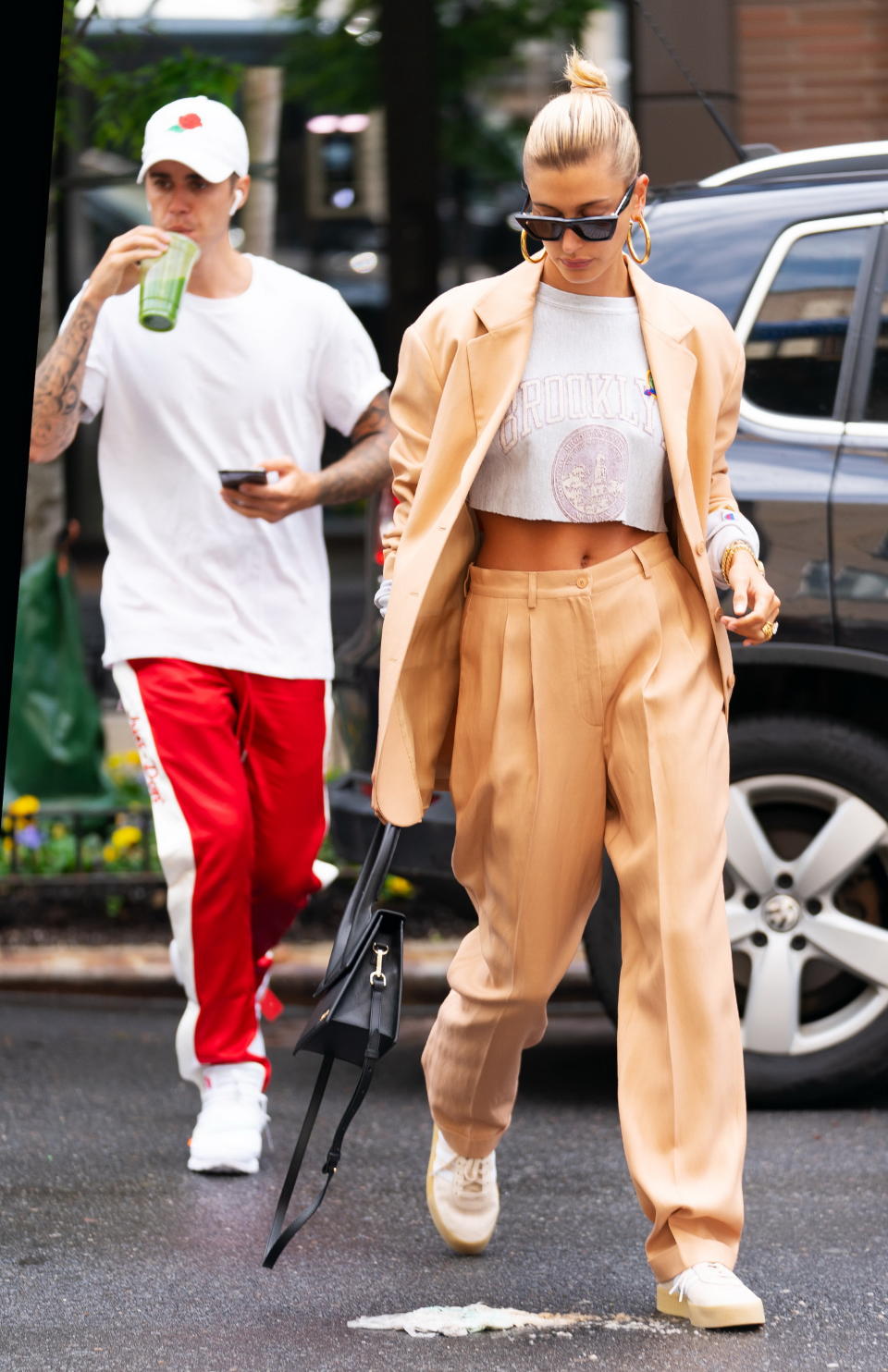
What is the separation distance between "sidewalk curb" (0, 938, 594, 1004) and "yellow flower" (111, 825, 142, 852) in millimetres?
607

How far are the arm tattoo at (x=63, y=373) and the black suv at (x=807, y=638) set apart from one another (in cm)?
127

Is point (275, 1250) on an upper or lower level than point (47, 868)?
lower

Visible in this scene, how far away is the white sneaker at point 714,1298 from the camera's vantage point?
3.38 m

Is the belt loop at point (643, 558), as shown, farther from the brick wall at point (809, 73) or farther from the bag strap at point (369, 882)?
the brick wall at point (809, 73)

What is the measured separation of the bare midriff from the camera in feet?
11.7

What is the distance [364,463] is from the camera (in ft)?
15.5

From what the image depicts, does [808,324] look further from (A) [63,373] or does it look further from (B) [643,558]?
(A) [63,373]

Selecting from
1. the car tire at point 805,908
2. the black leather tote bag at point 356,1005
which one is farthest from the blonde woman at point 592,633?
the car tire at point 805,908

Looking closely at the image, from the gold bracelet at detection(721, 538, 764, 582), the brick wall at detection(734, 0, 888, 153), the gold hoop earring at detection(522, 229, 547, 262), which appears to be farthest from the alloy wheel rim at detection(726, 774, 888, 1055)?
the brick wall at detection(734, 0, 888, 153)

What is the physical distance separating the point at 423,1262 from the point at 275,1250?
0.59 metres

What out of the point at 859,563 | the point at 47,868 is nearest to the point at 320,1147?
the point at 859,563

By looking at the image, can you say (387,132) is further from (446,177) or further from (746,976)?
(746,976)

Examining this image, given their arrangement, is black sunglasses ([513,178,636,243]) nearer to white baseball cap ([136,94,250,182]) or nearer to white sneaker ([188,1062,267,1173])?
white baseball cap ([136,94,250,182])

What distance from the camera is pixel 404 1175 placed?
4516 mm
